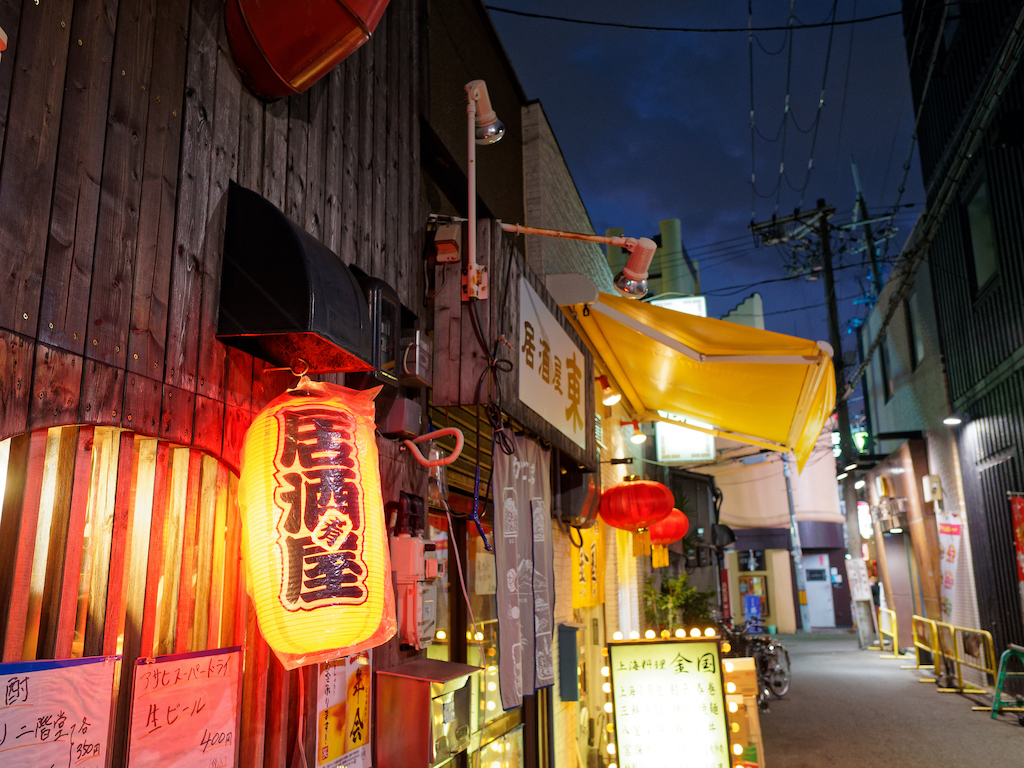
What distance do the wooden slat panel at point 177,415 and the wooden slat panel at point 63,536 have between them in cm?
33

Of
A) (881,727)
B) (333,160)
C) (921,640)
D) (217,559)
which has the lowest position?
(881,727)

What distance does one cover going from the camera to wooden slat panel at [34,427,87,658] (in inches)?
99.7

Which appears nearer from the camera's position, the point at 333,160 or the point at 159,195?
the point at 159,195

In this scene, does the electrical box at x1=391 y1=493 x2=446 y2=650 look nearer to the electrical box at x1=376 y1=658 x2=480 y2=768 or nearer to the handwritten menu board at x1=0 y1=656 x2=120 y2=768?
the electrical box at x1=376 y1=658 x2=480 y2=768

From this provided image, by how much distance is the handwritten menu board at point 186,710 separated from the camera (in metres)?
2.79

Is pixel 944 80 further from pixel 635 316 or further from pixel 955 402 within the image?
pixel 635 316

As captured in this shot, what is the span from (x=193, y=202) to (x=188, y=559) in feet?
5.13

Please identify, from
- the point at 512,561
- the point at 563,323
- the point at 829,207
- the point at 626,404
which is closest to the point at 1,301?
the point at 512,561

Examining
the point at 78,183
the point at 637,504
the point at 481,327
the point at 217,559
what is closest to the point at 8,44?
the point at 78,183

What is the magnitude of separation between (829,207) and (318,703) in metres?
29.2

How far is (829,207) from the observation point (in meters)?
28.6

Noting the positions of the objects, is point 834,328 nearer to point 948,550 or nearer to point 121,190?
point 948,550

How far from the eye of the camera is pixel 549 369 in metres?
7.38

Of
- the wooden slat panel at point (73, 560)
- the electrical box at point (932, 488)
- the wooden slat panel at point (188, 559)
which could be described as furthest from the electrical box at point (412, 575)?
the electrical box at point (932, 488)
